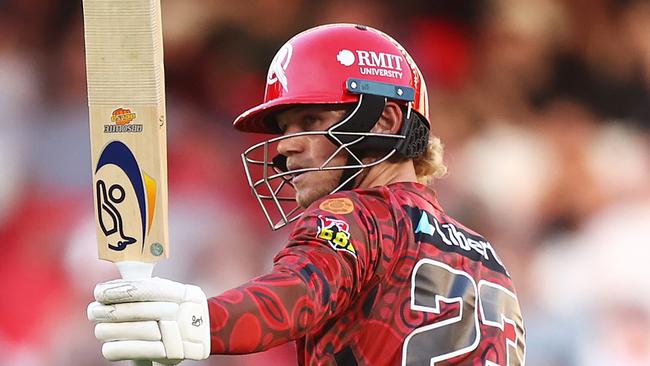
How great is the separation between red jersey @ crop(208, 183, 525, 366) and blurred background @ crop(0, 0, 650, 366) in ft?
9.35

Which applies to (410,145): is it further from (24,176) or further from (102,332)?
(24,176)

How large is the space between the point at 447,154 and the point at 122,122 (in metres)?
4.01

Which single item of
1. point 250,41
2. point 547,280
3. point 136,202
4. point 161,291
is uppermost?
point 250,41

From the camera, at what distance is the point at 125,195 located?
97.6 inches

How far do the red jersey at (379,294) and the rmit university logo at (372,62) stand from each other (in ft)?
1.07

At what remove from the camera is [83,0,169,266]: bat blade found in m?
2.42

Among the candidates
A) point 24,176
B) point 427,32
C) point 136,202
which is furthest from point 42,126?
point 136,202

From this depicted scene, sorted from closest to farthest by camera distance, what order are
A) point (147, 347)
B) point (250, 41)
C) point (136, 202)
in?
point (147, 347) → point (136, 202) → point (250, 41)

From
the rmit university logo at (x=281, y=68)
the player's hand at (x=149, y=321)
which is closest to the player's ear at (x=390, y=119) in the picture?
the rmit university logo at (x=281, y=68)

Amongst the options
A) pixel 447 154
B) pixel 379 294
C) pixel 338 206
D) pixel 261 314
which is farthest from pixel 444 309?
pixel 447 154

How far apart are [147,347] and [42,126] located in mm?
3777

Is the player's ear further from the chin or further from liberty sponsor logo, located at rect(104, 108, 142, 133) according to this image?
liberty sponsor logo, located at rect(104, 108, 142, 133)

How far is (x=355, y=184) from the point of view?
3205 mm

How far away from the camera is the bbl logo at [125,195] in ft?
8.09
